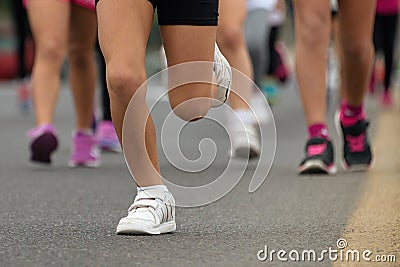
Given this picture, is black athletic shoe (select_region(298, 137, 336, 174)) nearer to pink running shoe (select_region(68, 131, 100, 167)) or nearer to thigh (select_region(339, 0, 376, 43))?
thigh (select_region(339, 0, 376, 43))

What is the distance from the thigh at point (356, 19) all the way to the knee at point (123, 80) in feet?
7.49

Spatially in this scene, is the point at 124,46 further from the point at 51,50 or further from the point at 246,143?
the point at 246,143

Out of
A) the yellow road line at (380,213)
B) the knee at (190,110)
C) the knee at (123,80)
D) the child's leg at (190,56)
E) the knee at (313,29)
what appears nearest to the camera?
the yellow road line at (380,213)

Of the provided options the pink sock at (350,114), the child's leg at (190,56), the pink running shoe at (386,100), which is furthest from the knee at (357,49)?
the pink running shoe at (386,100)

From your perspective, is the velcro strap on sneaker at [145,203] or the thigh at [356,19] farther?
the thigh at [356,19]

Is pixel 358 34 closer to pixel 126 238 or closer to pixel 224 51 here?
pixel 224 51

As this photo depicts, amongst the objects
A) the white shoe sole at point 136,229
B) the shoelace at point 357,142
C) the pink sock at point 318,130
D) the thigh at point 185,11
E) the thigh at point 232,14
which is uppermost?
the thigh at point 185,11

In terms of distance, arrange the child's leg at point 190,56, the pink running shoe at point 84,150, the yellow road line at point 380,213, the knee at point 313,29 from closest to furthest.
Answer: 1. the yellow road line at point 380,213
2. the child's leg at point 190,56
3. the knee at point 313,29
4. the pink running shoe at point 84,150

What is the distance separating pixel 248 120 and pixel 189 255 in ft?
12.6

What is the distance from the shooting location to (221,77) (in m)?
5.05

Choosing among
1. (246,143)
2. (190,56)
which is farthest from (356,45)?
(190,56)

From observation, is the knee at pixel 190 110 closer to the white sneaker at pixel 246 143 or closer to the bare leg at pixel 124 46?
the bare leg at pixel 124 46

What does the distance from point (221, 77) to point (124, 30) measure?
24.2 inches

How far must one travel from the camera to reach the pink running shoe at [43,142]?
7.33 meters
